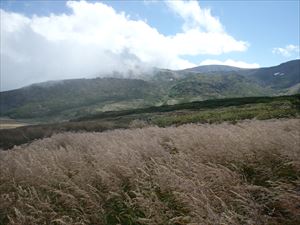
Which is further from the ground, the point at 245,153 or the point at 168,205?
the point at 245,153

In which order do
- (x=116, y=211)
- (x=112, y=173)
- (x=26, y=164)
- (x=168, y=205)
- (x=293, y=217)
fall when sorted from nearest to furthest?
(x=293, y=217) < (x=168, y=205) < (x=116, y=211) < (x=112, y=173) < (x=26, y=164)

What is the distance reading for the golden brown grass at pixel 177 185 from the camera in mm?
4863

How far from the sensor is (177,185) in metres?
5.75

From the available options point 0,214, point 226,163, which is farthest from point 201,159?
point 0,214

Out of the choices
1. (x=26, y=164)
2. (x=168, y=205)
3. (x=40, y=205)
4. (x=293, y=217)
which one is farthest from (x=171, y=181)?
(x=26, y=164)

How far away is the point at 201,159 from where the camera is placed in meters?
Result: 7.21

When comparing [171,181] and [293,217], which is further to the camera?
[171,181]

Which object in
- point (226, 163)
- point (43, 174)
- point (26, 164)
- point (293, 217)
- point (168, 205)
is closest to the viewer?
point (293, 217)

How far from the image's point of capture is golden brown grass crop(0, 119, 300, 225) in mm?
4863

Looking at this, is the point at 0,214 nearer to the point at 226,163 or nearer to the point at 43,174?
the point at 43,174

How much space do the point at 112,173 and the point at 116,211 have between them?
1.10m

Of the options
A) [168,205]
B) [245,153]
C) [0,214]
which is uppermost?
[245,153]

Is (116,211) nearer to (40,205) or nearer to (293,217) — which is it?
(40,205)

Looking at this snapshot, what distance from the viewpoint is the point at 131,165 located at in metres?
7.56
